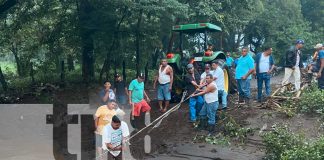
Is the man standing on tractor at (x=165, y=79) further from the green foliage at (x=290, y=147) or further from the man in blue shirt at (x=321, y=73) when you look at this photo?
the green foliage at (x=290, y=147)

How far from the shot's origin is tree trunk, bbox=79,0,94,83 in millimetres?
16172

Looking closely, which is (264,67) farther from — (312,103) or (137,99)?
(137,99)

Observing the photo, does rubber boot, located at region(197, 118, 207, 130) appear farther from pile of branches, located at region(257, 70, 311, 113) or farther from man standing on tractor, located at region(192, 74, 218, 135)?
pile of branches, located at region(257, 70, 311, 113)

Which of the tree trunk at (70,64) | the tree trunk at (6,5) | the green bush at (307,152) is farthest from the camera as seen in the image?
the tree trunk at (70,64)

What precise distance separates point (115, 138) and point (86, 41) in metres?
10.6

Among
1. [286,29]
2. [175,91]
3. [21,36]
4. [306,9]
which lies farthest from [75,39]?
[306,9]

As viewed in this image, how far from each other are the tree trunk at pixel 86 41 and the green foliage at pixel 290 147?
32.2ft

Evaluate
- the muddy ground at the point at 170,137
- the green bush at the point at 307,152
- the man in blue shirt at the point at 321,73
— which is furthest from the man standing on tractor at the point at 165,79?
the green bush at the point at 307,152

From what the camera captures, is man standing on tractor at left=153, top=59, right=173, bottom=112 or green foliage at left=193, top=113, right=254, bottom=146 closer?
green foliage at left=193, top=113, right=254, bottom=146

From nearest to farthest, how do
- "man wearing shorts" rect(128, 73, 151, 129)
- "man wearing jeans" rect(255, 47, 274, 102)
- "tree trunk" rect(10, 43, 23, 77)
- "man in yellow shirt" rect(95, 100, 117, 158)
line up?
1. "man in yellow shirt" rect(95, 100, 117, 158)
2. "man wearing shorts" rect(128, 73, 151, 129)
3. "man wearing jeans" rect(255, 47, 274, 102)
4. "tree trunk" rect(10, 43, 23, 77)

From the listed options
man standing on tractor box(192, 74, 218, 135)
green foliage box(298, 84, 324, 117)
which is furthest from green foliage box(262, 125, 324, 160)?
green foliage box(298, 84, 324, 117)

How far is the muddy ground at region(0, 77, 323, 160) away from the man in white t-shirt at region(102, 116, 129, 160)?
1.50 m

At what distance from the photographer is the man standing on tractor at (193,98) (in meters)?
10.2

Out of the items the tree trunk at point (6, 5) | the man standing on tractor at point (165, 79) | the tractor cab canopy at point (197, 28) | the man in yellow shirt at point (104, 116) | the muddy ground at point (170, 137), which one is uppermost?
the tree trunk at point (6, 5)
